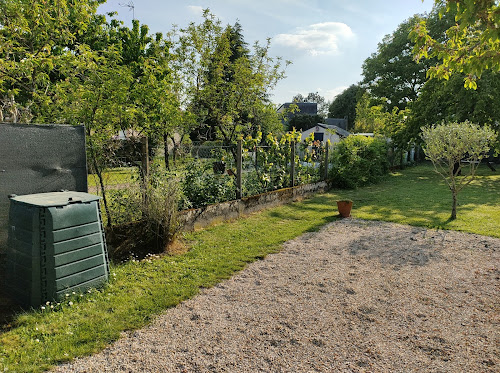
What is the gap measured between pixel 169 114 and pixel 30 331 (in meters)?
5.37

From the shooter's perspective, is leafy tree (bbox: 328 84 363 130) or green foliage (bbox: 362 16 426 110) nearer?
green foliage (bbox: 362 16 426 110)

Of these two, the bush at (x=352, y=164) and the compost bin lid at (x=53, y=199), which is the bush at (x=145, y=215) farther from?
the bush at (x=352, y=164)

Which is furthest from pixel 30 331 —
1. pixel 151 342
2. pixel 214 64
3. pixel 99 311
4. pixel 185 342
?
pixel 214 64

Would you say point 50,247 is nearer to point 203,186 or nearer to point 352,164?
point 203,186

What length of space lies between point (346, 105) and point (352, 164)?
50797 mm

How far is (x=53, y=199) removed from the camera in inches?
129

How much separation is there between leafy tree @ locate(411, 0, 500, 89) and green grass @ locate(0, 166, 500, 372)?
355cm

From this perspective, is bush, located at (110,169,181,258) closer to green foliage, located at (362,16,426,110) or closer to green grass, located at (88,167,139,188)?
green grass, located at (88,167,139,188)

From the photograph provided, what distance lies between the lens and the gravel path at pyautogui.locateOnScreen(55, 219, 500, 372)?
8.11 ft

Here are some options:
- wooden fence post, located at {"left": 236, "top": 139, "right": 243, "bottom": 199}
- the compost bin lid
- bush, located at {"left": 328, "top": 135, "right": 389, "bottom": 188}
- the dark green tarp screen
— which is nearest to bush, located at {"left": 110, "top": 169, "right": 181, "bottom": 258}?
the dark green tarp screen

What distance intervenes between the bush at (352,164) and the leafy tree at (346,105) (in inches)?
1810

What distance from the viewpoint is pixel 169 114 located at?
727 centimetres

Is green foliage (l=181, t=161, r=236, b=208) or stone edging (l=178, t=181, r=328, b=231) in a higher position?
green foliage (l=181, t=161, r=236, b=208)

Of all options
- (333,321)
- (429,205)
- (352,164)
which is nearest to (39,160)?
(333,321)
